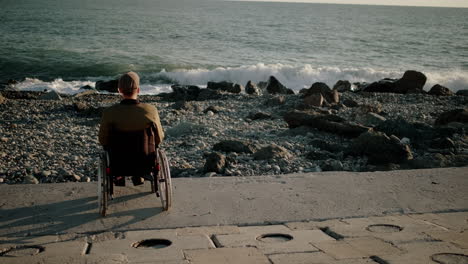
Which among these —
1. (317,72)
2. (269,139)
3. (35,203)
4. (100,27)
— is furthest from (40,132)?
(100,27)

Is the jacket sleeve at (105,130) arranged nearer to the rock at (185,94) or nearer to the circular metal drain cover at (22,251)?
the circular metal drain cover at (22,251)

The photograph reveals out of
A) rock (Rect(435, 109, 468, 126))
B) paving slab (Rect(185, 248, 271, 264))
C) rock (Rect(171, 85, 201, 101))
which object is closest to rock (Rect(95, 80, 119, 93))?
rock (Rect(171, 85, 201, 101))

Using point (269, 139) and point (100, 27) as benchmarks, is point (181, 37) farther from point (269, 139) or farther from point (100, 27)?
point (269, 139)

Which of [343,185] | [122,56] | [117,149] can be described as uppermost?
[117,149]

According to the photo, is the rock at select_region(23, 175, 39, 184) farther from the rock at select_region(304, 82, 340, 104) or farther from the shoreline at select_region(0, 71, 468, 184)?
the rock at select_region(304, 82, 340, 104)

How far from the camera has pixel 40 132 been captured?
947 centimetres

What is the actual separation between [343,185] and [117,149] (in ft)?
7.83

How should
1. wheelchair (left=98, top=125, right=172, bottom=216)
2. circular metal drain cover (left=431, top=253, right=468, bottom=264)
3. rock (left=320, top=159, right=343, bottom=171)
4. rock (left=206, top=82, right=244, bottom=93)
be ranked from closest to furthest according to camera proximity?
circular metal drain cover (left=431, top=253, right=468, bottom=264)
wheelchair (left=98, top=125, right=172, bottom=216)
rock (left=320, top=159, right=343, bottom=171)
rock (left=206, top=82, right=244, bottom=93)

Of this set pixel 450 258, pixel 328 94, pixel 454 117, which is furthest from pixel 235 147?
pixel 328 94

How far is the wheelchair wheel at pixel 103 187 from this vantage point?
446cm

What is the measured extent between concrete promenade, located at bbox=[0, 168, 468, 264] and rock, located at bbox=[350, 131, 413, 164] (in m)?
1.43

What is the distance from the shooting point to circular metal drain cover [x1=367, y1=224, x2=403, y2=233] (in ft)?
13.8

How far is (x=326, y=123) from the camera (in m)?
9.67

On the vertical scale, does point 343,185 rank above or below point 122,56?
above
